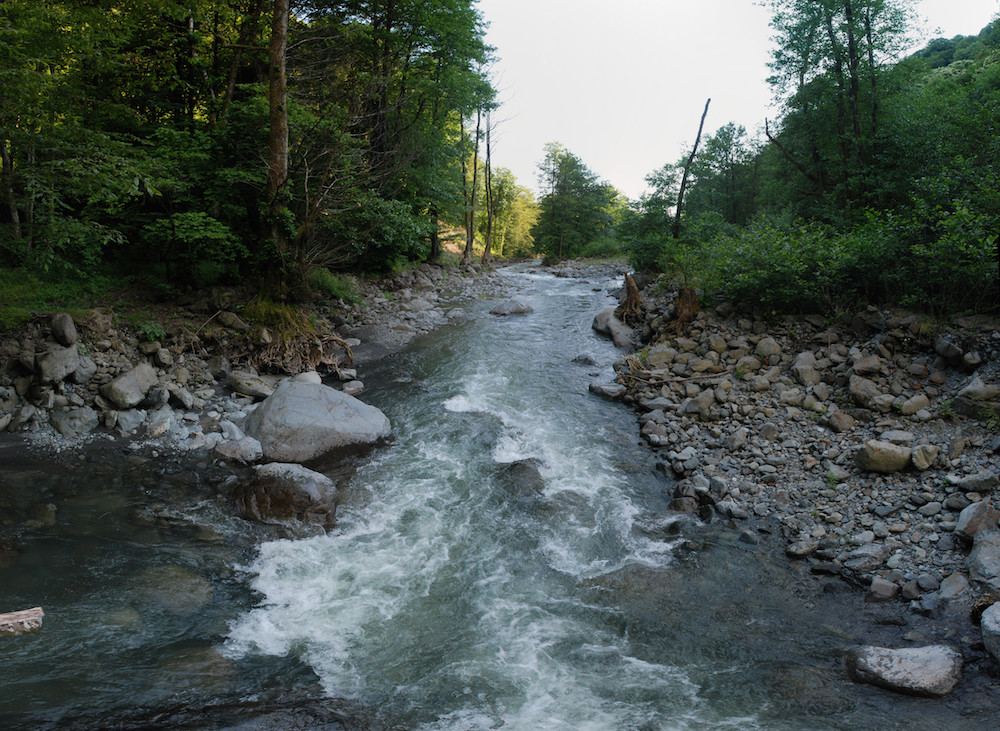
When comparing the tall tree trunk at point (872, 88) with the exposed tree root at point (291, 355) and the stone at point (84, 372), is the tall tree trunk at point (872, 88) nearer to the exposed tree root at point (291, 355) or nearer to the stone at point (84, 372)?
the exposed tree root at point (291, 355)

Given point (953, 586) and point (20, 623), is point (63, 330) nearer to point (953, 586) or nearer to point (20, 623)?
point (20, 623)

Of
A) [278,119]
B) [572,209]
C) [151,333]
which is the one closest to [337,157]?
[278,119]

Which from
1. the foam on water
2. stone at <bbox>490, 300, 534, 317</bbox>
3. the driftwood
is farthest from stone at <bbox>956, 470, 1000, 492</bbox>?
stone at <bbox>490, 300, 534, 317</bbox>

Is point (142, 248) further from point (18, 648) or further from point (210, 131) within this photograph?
point (18, 648)

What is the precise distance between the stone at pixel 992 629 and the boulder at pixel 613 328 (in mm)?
10420

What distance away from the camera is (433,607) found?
5410 mm

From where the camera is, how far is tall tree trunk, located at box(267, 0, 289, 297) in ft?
35.4

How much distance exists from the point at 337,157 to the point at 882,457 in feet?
40.7

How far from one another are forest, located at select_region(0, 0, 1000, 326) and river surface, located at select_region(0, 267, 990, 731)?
456cm

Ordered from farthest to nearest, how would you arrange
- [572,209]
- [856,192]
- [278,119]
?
1. [572,209]
2. [856,192]
3. [278,119]

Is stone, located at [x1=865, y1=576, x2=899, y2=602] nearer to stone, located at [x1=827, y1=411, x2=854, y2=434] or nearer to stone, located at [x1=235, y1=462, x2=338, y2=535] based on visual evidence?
stone, located at [x1=827, y1=411, x2=854, y2=434]

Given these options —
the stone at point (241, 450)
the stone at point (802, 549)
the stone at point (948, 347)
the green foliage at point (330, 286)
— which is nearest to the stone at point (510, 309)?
the green foliage at point (330, 286)

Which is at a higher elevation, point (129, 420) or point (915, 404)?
point (915, 404)

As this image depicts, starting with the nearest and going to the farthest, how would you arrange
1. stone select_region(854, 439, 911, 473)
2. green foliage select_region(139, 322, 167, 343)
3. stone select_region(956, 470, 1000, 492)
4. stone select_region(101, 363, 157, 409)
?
1. stone select_region(956, 470, 1000, 492)
2. stone select_region(854, 439, 911, 473)
3. stone select_region(101, 363, 157, 409)
4. green foliage select_region(139, 322, 167, 343)
